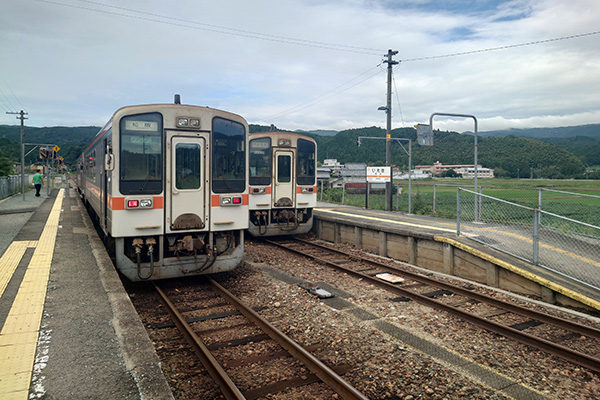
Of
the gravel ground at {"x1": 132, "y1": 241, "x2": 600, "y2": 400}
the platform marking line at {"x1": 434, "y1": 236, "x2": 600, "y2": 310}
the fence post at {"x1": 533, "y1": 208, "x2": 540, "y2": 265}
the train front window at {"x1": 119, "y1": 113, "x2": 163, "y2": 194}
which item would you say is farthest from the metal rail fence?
the train front window at {"x1": 119, "y1": 113, "x2": 163, "y2": 194}

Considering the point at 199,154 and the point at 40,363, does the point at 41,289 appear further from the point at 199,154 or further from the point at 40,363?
the point at 199,154

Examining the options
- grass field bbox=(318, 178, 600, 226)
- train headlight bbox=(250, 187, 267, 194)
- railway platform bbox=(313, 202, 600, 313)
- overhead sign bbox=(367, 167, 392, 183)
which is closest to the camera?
railway platform bbox=(313, 202, 600, 313)

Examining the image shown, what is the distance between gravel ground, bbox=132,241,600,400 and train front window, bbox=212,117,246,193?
6.72ft

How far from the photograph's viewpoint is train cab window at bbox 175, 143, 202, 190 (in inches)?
299

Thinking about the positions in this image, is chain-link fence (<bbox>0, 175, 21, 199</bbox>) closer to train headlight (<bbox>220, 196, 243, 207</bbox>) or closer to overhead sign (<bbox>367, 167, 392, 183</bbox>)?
overhead sign (<bbox>367, 167, 392, 183</bbox>)

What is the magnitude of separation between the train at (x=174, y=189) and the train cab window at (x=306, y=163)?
17.8 ft

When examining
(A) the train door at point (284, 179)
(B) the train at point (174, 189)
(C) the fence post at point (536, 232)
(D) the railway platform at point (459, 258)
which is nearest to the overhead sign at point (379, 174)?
(D) the railway platform at point (459, 258)

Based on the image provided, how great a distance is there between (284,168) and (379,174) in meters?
5.70

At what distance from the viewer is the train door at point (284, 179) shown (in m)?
13.2

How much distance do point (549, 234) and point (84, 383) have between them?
410 inches

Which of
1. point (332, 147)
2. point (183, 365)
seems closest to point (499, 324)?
point (183, 365)

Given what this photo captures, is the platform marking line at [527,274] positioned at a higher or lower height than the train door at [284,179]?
lower

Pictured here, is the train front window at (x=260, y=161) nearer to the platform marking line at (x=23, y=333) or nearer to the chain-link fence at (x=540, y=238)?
the chain-link fence at (x=540, y=238)

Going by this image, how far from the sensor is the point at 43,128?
17688 cm
